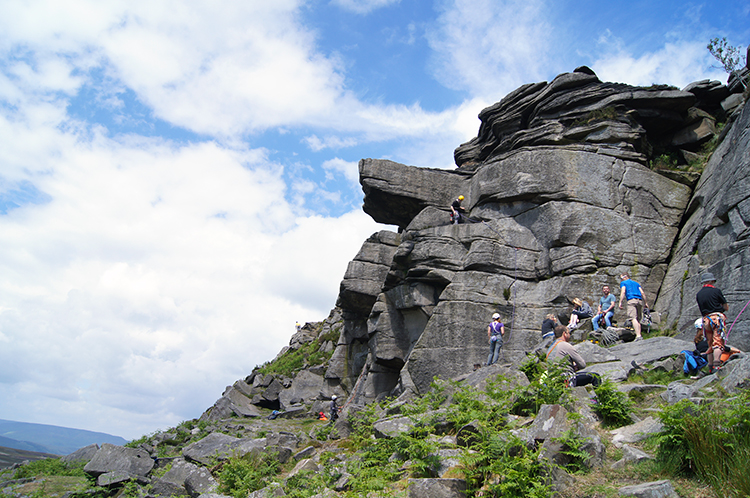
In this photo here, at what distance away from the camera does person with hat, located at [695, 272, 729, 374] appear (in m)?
10.7

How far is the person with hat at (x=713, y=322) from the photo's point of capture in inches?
422

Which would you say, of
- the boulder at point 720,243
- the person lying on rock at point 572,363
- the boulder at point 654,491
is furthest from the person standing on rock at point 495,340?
the boulder at point 654,491

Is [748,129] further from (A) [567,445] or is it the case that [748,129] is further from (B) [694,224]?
(A) [567,445]

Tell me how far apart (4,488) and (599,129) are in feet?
115

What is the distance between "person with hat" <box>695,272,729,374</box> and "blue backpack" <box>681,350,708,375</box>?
6.0 inches

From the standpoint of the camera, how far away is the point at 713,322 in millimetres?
10922

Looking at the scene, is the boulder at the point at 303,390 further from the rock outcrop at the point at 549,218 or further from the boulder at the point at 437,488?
the boulder at the point at 437,488

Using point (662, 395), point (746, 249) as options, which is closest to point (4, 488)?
point (662, 395)

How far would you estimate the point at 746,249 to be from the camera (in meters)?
16.1

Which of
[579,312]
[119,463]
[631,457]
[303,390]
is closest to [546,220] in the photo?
[579,312]

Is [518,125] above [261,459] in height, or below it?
above

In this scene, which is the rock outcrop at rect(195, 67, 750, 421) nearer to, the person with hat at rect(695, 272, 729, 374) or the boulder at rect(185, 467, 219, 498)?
the person with hat at rect(695, 272, 729, 374)

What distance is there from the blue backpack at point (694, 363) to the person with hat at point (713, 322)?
15cm

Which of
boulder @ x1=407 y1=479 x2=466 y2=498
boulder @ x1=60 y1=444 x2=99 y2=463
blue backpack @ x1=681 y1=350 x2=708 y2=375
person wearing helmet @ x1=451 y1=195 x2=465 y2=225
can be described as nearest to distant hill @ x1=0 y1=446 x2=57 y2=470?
boulder @ x1=60 y1=444 x2=99 y2=463
